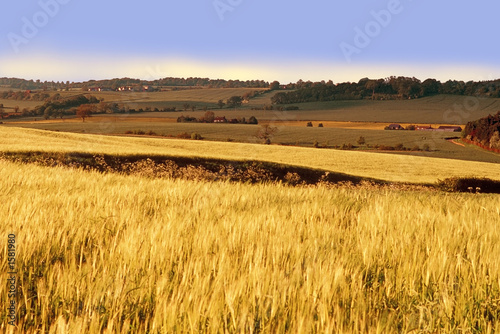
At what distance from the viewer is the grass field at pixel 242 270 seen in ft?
6.25

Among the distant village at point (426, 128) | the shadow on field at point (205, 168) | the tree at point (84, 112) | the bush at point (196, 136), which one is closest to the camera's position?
the shadow on field at point (205, 168)

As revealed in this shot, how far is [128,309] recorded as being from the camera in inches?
78.3

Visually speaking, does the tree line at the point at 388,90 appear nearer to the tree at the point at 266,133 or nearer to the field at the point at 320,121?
the field at the point at 320,121

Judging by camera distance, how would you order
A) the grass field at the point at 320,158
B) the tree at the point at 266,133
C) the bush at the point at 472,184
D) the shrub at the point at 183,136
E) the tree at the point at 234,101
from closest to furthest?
the bush at the point at 472,184 < the grass field at the point at 320,158 < the shrub at the point at 183,136 < the tree at the point at 266,133 < the tree at the point at 234,101

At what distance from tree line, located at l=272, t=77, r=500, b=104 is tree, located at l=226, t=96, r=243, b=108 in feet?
35.6

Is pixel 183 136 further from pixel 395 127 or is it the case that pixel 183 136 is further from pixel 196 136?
pixel 395 127

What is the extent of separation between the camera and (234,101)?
14125cm

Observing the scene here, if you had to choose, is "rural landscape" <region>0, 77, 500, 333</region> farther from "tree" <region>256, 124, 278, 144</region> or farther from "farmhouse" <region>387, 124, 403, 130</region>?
"farmhouse" <region>387, 124, 403, 130</region>

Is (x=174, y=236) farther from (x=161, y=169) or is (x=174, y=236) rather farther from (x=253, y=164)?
(x=253, y=164)

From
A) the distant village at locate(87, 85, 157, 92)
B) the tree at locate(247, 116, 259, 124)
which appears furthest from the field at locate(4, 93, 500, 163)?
the distant village at locate(87, 85, 157, 92)

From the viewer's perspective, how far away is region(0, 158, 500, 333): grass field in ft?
6.25

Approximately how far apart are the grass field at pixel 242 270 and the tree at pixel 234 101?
133m

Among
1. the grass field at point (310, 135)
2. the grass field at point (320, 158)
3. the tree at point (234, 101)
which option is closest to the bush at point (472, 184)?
the grass field at point (320, 158)

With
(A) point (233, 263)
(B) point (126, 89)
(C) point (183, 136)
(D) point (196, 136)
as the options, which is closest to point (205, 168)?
(A) point (233, 263)
